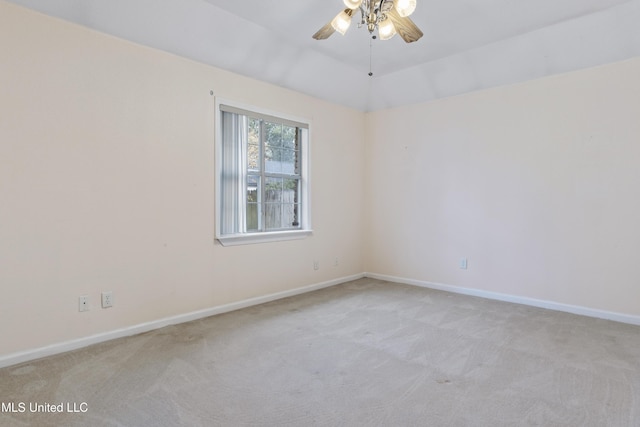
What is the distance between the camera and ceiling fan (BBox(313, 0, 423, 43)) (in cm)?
218

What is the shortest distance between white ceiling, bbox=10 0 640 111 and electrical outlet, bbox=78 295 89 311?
2.10 m

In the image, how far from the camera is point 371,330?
3.12 meters

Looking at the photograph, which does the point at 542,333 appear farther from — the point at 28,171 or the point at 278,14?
the point at 28,171

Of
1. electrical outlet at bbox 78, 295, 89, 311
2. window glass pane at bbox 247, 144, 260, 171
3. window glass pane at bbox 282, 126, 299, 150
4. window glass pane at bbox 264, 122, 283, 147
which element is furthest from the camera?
window glass pane at bbox 282, 126, 299, 150

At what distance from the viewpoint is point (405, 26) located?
7.84ft

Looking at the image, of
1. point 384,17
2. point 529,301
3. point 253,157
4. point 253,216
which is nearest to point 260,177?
point 253,157

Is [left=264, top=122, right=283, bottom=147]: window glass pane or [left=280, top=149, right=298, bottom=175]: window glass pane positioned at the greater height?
[left=264, top=122, right=283, bottom=147]: window glass pane

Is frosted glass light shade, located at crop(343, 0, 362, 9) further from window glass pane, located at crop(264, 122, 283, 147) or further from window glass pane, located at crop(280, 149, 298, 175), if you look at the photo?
window glass pane, located at crop(280, 149, 298, 175)

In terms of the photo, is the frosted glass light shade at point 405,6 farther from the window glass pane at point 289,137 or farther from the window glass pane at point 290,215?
the window glass pane at point 290,215

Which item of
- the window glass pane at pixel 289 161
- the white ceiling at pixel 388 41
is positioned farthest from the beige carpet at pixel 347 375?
the white ceiling at pixel 388 41

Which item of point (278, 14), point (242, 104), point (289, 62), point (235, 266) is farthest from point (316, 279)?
point (278, 14)

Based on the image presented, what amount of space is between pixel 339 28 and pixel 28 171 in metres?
2.38

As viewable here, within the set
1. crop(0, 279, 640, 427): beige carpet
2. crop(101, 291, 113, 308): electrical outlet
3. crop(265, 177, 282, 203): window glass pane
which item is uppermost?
crop(265, 177, 282, 203): window glass pane

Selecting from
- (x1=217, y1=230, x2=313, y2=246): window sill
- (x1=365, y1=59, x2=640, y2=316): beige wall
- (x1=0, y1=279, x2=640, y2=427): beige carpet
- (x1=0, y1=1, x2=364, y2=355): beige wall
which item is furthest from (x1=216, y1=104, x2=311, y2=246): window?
(x1=365, y1=59, x2=640, y2=316): beige wall
